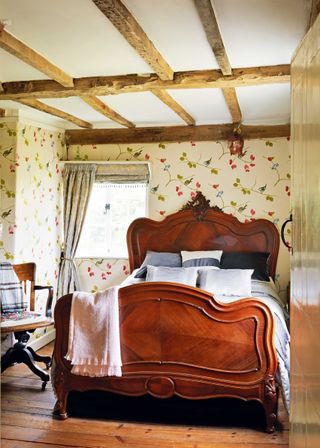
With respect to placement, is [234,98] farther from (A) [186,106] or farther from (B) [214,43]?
(B) [214,43]

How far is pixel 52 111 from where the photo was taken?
453 centimetres

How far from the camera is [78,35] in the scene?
2.77m

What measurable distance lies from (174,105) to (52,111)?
3.81 ft

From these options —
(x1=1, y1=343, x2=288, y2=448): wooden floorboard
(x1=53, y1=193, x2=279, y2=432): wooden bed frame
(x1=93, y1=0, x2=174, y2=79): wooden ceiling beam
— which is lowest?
(x1=1, y1=343, x2=288, y2=448): wooden floorboard


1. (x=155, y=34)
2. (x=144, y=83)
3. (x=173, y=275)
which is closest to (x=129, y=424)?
(x=173, y=275)

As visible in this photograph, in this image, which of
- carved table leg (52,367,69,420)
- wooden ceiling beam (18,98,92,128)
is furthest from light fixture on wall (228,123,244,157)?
carved table leg (52,367,69,420)

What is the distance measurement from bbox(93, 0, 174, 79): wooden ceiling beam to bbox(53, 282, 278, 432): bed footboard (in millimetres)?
1452

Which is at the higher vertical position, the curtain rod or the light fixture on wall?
the light fixture on wall

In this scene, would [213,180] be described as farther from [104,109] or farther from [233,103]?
[104,109]

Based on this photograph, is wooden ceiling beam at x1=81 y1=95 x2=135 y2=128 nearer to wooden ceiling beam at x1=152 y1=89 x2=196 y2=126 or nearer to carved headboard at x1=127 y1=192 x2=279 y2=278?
wooden ceiling beam at x1=152 y1=89 x2=196 y2=126

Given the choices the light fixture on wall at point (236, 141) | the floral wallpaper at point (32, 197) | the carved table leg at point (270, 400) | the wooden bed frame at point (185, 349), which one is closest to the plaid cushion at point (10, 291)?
the floral wallpaper at point (32, 197)

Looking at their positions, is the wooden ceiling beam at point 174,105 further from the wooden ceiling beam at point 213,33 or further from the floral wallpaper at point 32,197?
the floral wallpaper at point 32,197

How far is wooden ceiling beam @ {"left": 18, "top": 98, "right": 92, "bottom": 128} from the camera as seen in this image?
163 inches

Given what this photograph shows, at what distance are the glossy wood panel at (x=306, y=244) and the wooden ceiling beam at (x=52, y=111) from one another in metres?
3.32
